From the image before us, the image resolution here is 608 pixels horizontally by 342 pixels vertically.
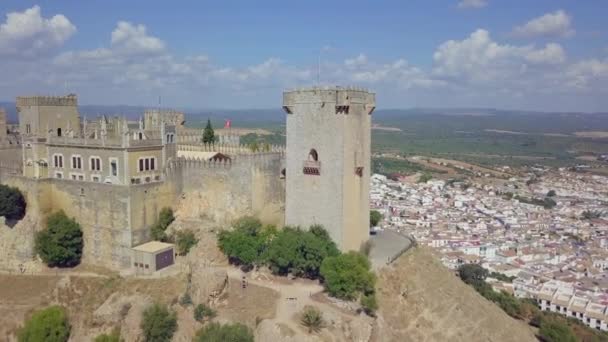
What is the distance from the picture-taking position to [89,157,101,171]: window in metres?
40.5

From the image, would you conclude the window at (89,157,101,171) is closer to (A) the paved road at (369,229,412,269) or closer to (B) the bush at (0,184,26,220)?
(B) the bush at (0,184,26,220)

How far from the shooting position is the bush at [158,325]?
31594 mm

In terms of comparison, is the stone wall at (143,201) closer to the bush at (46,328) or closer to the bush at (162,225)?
the bush at (162,225)

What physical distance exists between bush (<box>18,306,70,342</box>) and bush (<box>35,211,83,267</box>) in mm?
6142

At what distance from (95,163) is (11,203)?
7210mm

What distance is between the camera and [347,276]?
109 feet

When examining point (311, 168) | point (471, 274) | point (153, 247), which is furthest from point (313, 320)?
point (471, 274)

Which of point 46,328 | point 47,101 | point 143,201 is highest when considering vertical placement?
point 47,101

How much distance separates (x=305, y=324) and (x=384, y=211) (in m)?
67.6

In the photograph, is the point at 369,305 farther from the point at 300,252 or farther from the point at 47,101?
the point at 47,101

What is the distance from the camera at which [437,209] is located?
108875 millimetres

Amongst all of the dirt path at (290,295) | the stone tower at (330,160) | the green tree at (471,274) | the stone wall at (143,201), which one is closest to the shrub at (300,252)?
A: the dirt path at (290,295)

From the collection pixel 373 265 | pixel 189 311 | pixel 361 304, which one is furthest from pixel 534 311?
pixel 189 311

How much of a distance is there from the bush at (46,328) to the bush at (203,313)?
875 cm
